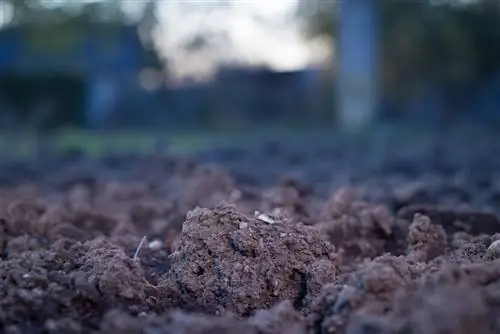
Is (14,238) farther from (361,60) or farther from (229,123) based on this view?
(229,123)

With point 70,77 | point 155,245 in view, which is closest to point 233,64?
point 70,77

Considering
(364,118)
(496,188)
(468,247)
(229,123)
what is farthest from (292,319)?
(229,123)

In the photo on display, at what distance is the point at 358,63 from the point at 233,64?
8.02 metres

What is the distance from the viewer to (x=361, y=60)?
58.3 feet

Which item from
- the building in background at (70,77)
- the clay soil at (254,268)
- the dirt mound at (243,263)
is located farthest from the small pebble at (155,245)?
the building in background at (70,77)

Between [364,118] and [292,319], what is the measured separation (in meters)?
15.7

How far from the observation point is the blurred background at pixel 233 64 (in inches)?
818

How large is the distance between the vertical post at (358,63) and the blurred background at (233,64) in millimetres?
41

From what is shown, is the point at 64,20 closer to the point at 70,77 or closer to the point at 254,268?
the point at 70,77

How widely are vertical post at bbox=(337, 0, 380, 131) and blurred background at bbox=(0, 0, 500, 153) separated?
1.6 inches

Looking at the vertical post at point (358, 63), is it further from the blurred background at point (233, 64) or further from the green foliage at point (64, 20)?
the green foliage at point (64, 20)

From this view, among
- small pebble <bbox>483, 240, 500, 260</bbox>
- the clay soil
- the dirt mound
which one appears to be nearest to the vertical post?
the clay soil

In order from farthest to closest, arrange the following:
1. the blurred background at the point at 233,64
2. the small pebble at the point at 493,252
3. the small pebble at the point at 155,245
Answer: the blurred background at the point at 233,64
the small pebble at the point at 155,245
the small pebble at the point at 493,252

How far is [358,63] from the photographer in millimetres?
17797
